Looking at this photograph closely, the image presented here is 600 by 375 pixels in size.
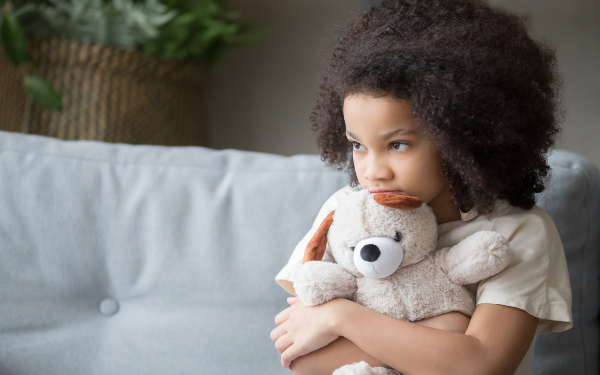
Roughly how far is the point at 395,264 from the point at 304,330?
17cm

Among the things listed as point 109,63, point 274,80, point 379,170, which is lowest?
point 379,170

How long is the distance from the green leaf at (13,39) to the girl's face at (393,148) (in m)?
1.08

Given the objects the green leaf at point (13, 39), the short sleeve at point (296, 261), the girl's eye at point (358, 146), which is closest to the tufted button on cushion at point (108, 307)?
the short sleeve at point (296, 261)

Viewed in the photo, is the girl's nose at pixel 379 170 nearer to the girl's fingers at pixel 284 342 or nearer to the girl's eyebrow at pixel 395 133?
the girl's eyebrow at pixel 395 133

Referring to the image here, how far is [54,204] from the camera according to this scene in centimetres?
96

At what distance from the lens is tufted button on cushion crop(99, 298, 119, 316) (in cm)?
96

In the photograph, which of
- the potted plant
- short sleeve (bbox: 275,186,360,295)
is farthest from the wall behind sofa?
short sleeve (bbox: 275,186,360,295)

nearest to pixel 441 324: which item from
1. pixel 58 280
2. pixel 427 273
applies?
pixel 427 273

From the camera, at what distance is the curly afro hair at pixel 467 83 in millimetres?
572

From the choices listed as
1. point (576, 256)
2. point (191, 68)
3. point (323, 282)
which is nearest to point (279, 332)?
point (323, 282)

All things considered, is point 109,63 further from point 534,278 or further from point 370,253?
point 534,278

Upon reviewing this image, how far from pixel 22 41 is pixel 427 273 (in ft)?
4.09

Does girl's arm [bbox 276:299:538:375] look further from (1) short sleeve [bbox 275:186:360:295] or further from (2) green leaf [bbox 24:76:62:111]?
(2) green leaf [bbox 24:76:62:111]

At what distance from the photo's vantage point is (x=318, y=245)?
0.65 meters
